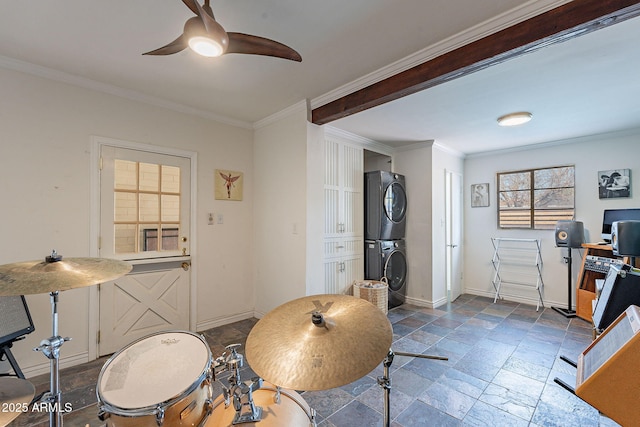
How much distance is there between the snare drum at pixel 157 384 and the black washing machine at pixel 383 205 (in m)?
2.78

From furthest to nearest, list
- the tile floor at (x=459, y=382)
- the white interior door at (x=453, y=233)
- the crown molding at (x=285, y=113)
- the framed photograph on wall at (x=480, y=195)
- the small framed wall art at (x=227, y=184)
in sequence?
the framed photograph on wall at (x=480, y=195) → the white interior door at (x=453, y=233) → the small framed wall art at (x=227, y=184) → the crown molding at (x=285, y=113) → the tile floor at (x=459, y=382)

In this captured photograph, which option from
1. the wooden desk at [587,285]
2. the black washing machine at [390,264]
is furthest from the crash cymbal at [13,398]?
the wooden desk at [587,285]

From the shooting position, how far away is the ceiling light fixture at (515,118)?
2858 millimetres

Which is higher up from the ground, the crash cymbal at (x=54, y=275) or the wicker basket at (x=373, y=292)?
the crash cymbal at (x=54, y=275)

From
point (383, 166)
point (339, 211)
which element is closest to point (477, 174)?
point (383, 166)

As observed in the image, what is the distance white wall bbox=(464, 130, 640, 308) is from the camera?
11.3 ft

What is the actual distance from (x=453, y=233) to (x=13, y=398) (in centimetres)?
472

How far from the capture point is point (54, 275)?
1.21 meters

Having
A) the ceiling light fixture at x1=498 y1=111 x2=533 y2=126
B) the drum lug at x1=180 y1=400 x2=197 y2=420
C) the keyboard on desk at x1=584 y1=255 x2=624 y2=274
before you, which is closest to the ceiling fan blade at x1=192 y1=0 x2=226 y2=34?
the drum lug at x1=180 y1=400 x2=197 y2=420

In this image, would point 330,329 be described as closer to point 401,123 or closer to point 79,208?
point 79,208

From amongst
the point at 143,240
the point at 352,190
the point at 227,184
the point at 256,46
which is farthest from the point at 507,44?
the point at 143,240

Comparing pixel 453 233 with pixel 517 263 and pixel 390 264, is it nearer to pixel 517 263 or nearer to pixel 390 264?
pixel 517 263

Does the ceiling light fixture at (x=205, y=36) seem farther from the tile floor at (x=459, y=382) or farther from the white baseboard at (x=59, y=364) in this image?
the white baseboard at (x=59, y=364)

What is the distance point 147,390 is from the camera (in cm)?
104
